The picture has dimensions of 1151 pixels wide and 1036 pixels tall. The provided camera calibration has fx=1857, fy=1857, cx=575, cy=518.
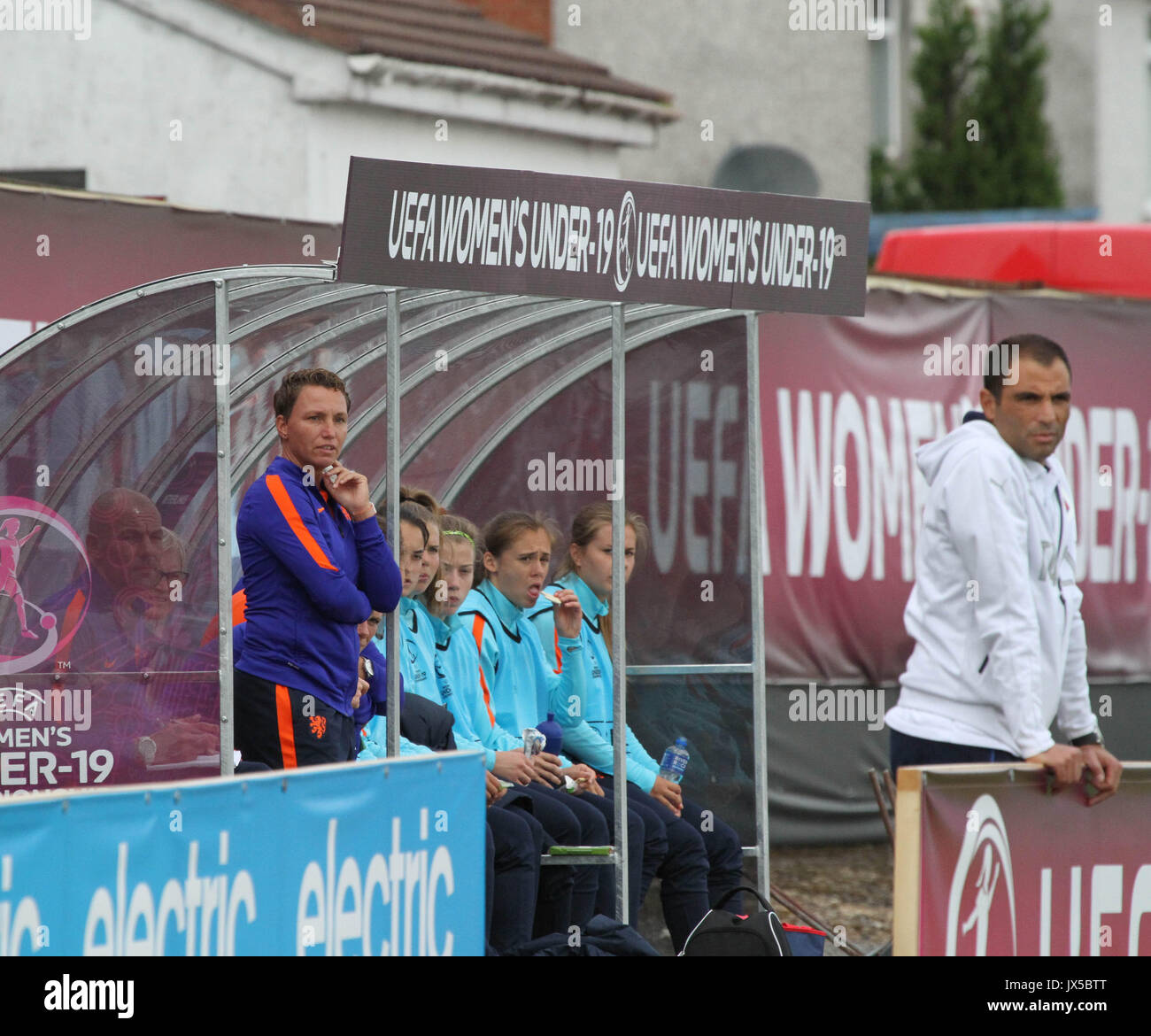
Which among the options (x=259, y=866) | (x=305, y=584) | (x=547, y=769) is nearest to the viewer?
(x=259, y=866)

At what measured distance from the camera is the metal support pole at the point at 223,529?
5152mm

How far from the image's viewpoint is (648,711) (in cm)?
738

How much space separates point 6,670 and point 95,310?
1.02 m

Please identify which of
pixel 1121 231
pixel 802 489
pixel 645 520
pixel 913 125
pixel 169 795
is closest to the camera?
pixel 169 795

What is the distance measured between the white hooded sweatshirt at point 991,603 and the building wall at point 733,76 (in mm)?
12118

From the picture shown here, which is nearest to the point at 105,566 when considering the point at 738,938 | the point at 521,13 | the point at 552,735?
the point at 552,735

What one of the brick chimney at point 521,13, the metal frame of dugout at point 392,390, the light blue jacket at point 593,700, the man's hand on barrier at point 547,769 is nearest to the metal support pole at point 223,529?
the metal frame of dugout at point 392,390

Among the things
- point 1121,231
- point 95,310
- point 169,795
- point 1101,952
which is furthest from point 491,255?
point 1121,231

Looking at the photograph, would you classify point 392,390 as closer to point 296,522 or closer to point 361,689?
point 296,522

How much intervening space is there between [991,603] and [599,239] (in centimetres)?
176

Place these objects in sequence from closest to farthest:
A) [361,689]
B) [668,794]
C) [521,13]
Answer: [361,689] < [668,794] < [521,13]

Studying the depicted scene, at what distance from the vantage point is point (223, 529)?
17.1 feet

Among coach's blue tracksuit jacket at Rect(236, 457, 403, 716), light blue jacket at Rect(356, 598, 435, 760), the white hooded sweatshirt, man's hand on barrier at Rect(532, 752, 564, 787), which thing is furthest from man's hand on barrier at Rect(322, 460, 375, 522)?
the white hooded sweatshirt
